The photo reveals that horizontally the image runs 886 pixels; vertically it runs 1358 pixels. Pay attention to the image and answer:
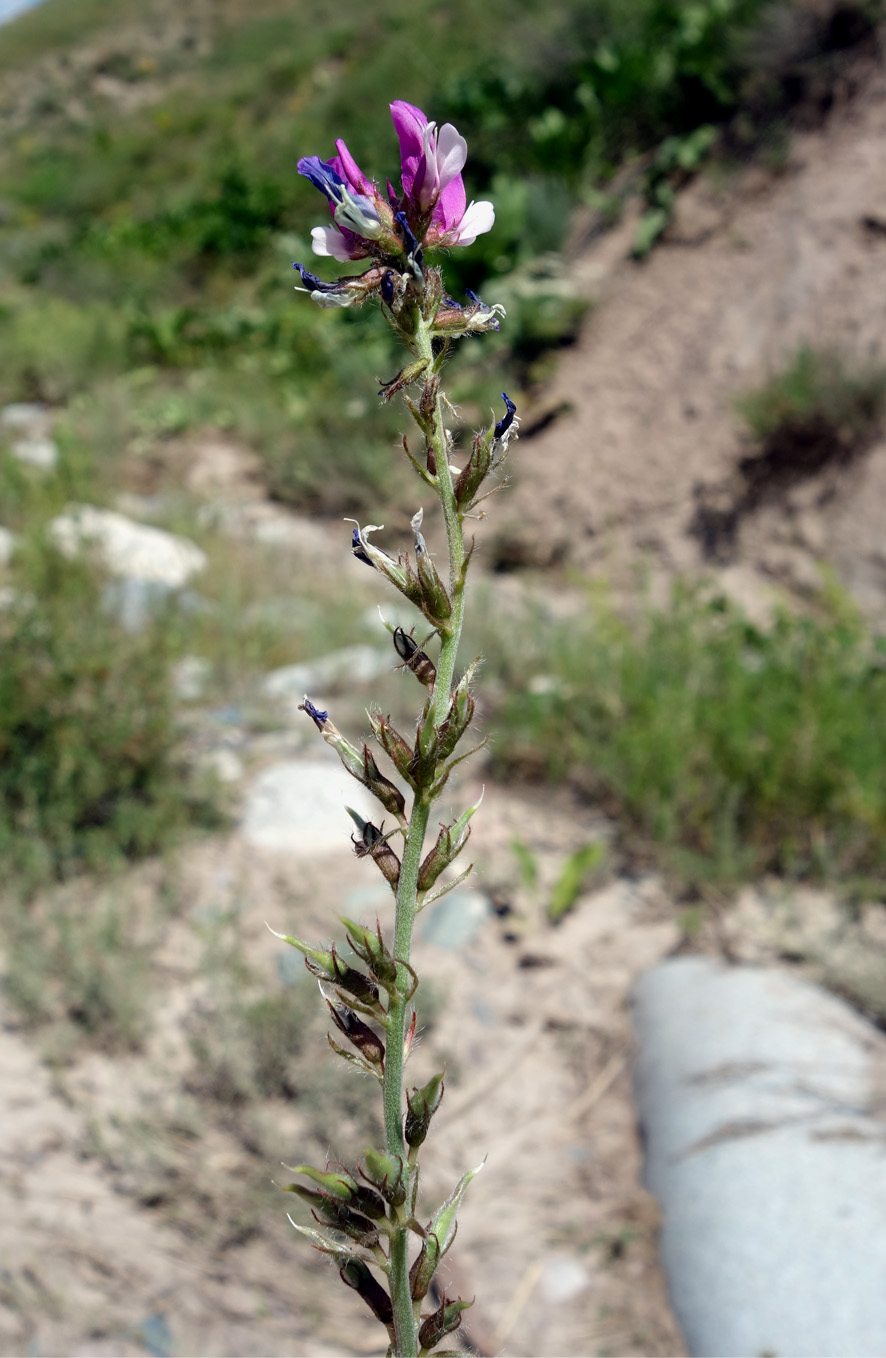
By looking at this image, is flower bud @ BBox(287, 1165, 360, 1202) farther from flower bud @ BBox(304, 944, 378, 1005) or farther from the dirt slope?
the dirt slope

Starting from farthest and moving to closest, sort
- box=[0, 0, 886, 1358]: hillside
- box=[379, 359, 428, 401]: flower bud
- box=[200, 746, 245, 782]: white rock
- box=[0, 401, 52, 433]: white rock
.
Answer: box=[0, 401, 52, 433]: white rock < box=[200, 746, 245, 782]: white rock < box=[0, 0, 886, 1358]: hillside < box=[379, 359, 428, 401]: flower bud

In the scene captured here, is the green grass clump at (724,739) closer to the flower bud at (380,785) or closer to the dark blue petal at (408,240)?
the flower bud at (380,785)

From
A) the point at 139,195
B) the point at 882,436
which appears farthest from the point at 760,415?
the point at 139,195

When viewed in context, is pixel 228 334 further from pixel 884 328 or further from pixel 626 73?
pixel 884 328

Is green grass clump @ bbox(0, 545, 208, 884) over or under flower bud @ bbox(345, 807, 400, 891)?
over

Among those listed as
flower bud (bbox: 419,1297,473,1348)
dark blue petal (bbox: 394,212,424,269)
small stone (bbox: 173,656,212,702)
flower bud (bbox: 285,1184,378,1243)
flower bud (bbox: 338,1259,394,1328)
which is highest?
small stone (bbox: 173,656,212,702)

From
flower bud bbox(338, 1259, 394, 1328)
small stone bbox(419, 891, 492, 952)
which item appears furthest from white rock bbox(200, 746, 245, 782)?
flower bud bbox(338, 1259, 394, 1328)

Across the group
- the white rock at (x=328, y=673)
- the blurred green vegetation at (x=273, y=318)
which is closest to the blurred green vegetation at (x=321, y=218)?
the blurred green vegetation at (x=273, y=318)
